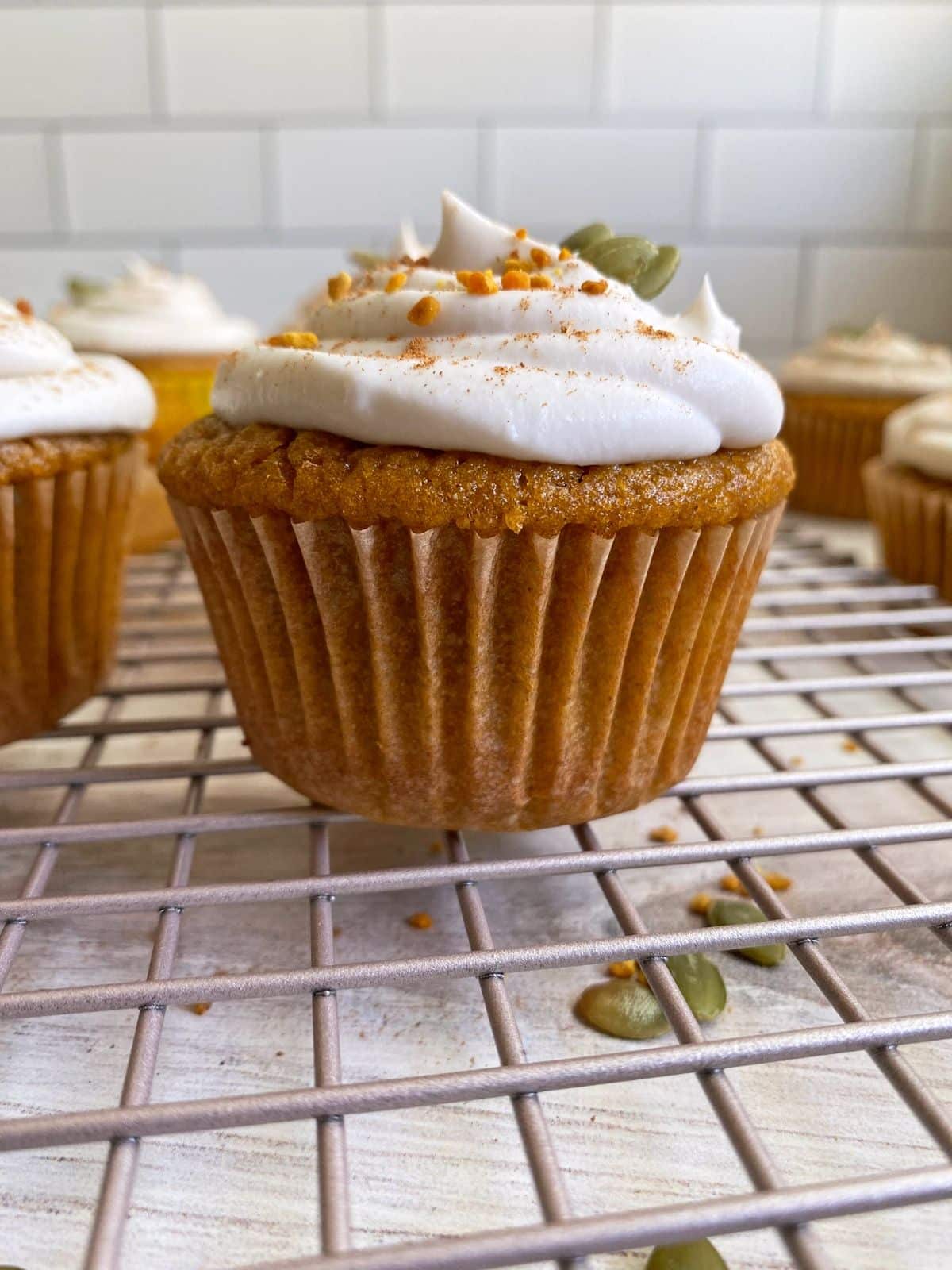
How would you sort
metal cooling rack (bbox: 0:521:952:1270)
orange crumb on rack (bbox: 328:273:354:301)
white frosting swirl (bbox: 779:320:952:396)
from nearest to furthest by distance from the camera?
metal cooling rack (bbox: 0:521:952:1270) → orange crumb on rack (bbox: 328:273:354:301) → white frosting swirl (bbox: 779:320:952:396)

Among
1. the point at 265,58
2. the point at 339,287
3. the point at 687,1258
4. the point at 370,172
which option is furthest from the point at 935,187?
the point at 687,1258

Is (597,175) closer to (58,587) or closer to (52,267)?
(52,267)

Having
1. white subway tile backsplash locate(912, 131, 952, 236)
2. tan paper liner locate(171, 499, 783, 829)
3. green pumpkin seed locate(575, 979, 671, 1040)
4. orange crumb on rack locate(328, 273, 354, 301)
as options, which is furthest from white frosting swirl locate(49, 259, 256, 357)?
white subway tile backsplash locate(912, 131, 952, 236)

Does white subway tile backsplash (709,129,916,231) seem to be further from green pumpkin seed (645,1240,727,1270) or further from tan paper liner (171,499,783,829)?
green pumpkin seed (645,1240,727,1270)

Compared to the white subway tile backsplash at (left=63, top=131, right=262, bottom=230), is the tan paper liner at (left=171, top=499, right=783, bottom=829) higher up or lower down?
lower down

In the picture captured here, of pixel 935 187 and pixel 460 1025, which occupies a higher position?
pixel 935 187

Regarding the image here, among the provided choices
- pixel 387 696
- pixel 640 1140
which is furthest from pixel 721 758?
pixel 640 1140

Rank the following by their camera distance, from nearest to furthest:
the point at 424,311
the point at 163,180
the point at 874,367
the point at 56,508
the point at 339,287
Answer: the point at 424,311 < the point at 339,287 < the point at 56,508 < the point at 874,367 < the point at 163,180

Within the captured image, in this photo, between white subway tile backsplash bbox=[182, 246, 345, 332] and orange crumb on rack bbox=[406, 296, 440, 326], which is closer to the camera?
orange crumb on rack bbox=[406, 296, 440, 326]
